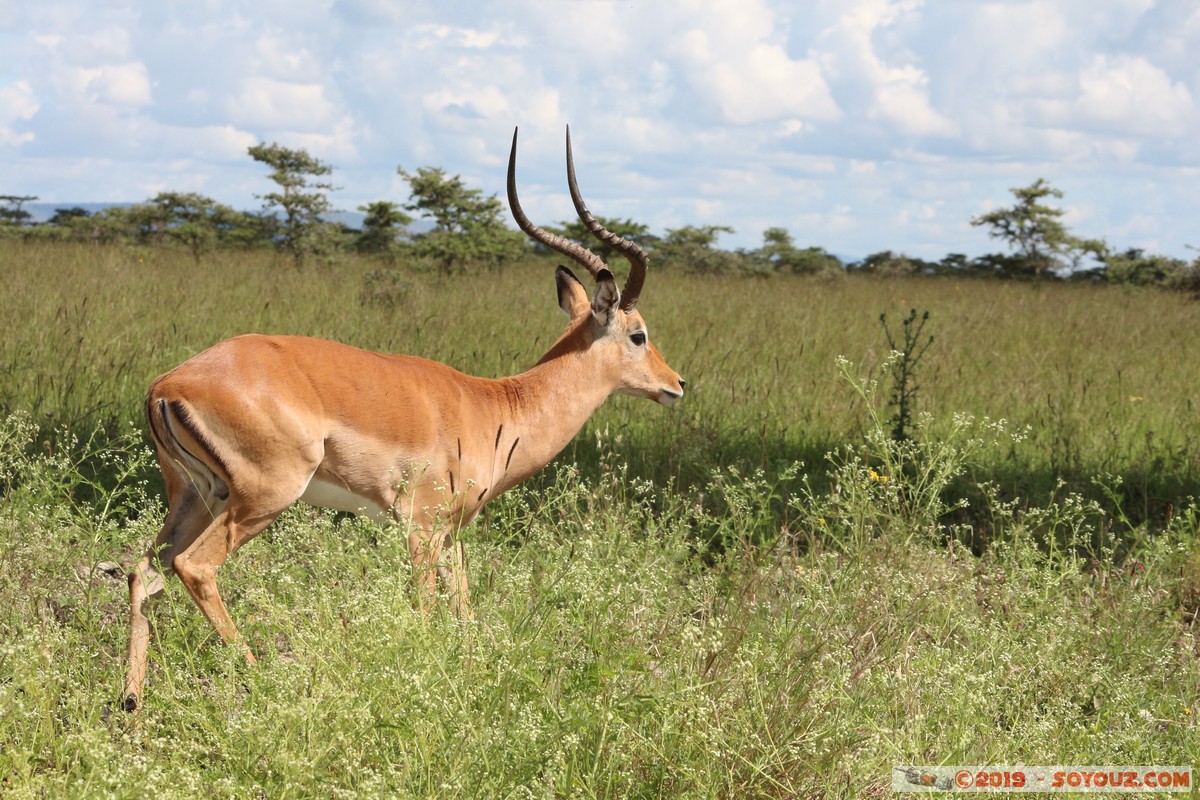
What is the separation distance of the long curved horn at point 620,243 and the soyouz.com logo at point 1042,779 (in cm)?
248

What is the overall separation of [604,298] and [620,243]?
0.25 metres

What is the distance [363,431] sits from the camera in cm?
401

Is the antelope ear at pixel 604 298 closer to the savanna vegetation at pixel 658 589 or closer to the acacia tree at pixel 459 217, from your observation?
the savanna vegetation at pixel 658 589

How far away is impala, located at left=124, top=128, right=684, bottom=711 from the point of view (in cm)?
360

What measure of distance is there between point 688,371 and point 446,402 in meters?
3.62

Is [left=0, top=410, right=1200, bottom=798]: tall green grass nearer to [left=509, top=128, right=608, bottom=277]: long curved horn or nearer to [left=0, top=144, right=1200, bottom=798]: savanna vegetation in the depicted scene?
[left=0, top=144, right=1200, bottom=798]: savanna vegetation

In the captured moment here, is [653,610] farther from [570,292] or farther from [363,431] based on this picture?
[570,292]

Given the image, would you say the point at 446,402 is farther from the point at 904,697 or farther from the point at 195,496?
the point at 904,697

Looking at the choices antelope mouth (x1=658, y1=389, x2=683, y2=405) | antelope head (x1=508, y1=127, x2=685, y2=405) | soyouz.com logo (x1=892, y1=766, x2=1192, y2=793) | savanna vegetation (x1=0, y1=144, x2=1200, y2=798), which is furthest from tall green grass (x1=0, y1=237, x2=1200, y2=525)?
soyouz.com logo (x1=892, y1=766, x2=1192, y2=793)

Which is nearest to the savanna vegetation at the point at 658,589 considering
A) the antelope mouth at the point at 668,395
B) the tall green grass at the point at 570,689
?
the tall green grass at the point at 570,689

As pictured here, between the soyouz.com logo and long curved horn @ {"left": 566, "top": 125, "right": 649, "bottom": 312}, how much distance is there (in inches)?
97.5

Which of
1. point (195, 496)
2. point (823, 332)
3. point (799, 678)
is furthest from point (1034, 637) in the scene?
point (823, 332)

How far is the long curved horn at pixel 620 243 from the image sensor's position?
4504 millimetres

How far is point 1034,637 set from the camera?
145 inches
